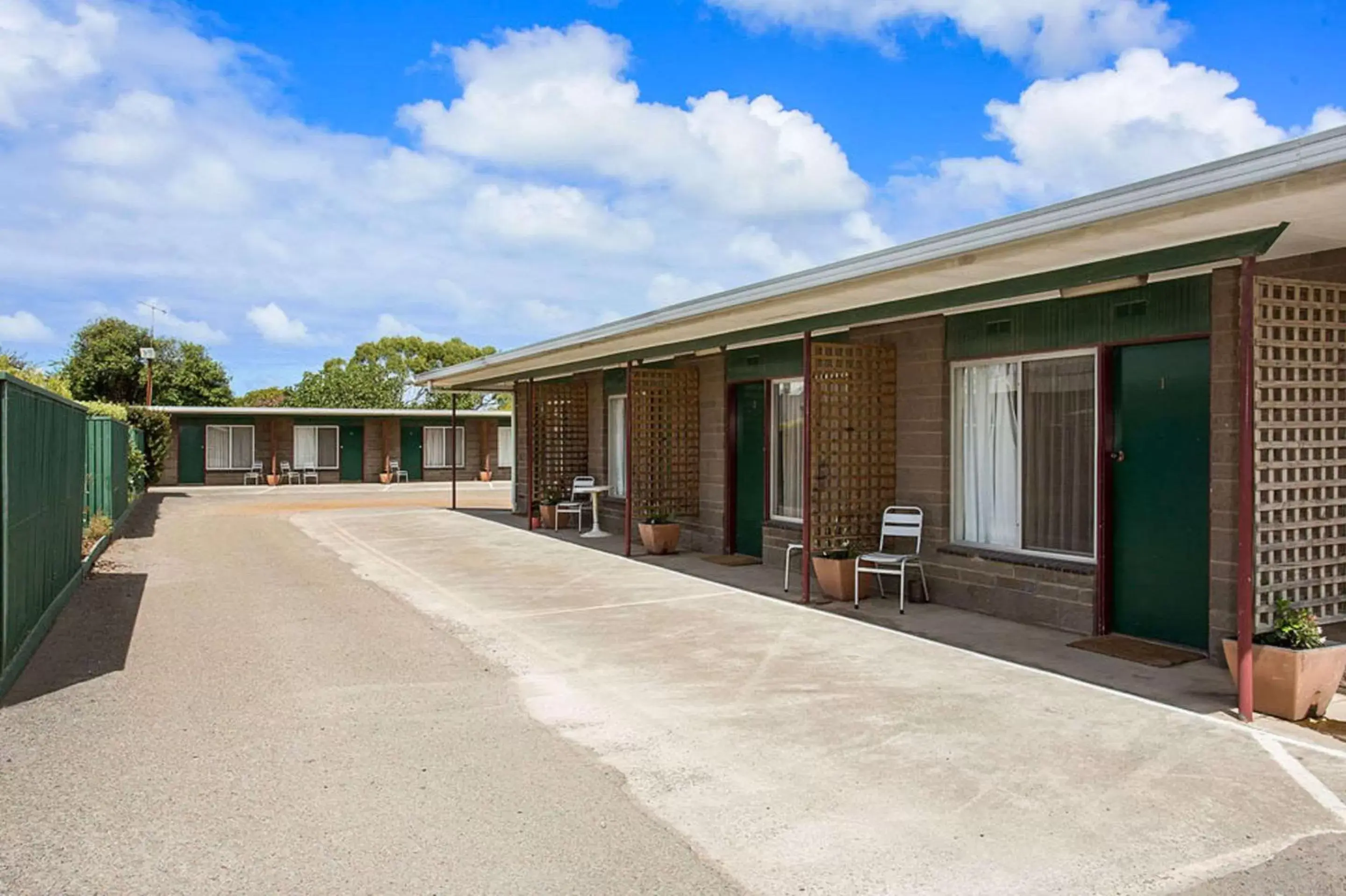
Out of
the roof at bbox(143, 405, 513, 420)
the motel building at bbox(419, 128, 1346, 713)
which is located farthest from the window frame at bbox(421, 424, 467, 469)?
the motel building at bbox(419, 128, 1346, 713)

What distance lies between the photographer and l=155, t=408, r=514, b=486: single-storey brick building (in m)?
28.5

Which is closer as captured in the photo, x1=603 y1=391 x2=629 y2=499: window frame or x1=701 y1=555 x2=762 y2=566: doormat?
x1=701 y1=555 x2=762 y2=566: doormat

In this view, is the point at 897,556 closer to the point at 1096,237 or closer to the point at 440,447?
the point at 1096,237

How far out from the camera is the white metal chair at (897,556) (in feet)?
26.7

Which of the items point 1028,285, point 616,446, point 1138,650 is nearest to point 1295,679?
point 1138,650

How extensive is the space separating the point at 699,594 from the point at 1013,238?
4793mm

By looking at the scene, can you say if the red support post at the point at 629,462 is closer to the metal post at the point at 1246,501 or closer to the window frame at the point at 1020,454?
the window frame at the point at 1020,454

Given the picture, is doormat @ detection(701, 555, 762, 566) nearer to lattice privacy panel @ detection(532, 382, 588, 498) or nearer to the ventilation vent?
lattice privacy panel @ detection(532, 382, 588, 498)

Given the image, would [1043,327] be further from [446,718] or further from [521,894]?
[521,894]

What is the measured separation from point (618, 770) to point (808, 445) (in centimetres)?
476

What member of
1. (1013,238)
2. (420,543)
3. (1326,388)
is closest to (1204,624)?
(1326,388)

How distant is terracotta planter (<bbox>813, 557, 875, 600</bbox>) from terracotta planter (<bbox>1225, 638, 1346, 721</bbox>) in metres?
3.67

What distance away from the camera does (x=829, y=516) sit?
885cm

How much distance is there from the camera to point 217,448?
28.8 metres
